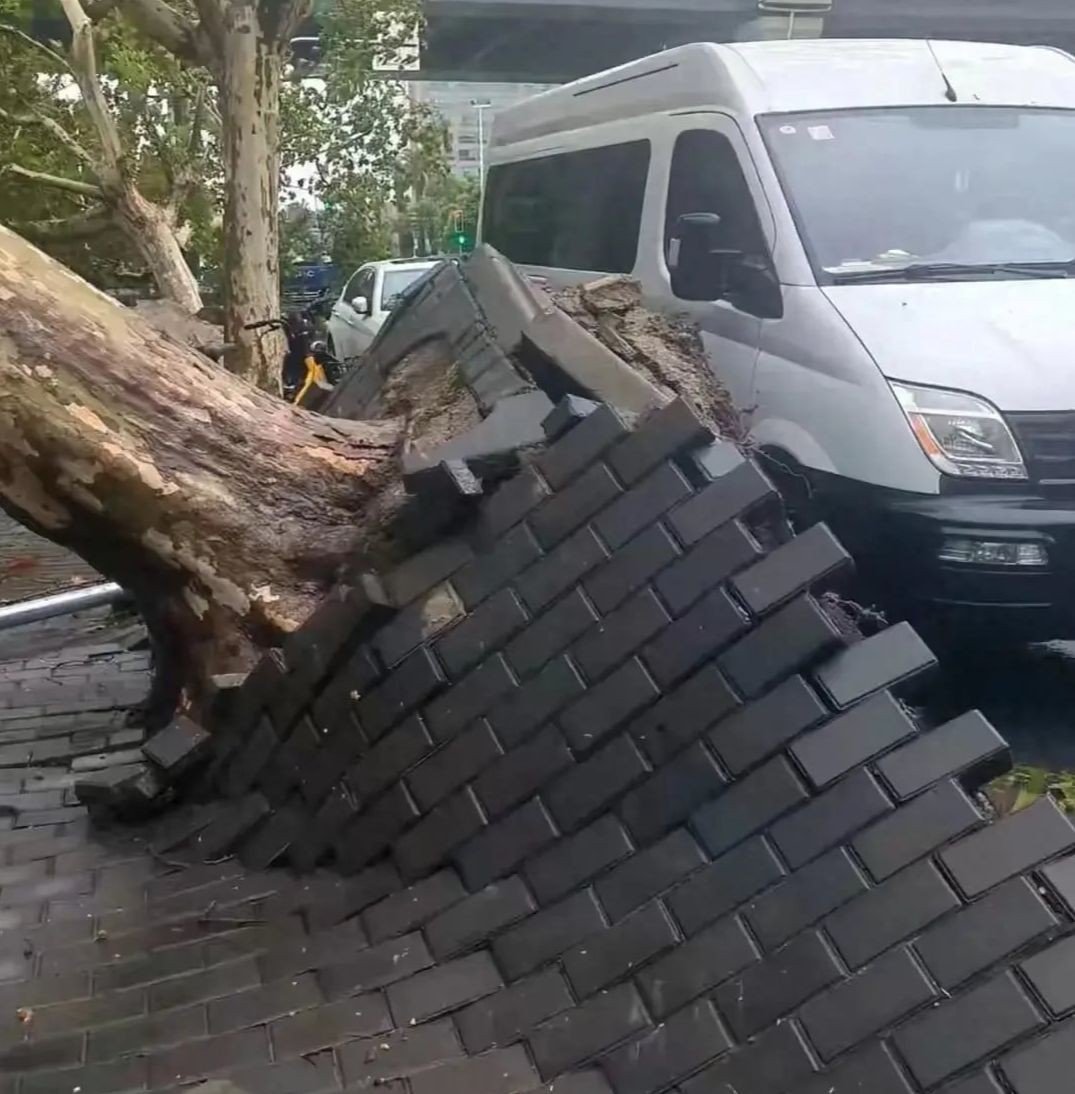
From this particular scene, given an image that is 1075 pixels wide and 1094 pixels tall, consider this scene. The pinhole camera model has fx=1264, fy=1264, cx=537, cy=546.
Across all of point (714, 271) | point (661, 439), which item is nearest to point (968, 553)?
point (714, 271)

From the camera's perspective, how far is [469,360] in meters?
3.12

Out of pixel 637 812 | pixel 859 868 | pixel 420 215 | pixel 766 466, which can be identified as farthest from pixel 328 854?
pixel 420 215

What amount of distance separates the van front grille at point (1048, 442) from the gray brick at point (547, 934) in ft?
8.06

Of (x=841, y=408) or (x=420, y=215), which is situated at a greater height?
(x=841, y=408)

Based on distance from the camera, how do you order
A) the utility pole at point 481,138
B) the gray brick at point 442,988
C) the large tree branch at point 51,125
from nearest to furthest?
1. the gray brick at point 442,988
2. the utility pole at point 481,138
3. the large tree branch at point 51,125

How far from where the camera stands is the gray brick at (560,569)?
2367 millimetres

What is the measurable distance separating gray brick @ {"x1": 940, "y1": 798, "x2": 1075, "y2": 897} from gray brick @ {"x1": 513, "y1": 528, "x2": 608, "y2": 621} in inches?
Answer: 33.9

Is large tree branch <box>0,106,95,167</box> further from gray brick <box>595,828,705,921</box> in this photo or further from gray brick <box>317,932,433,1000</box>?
gray brick <box>595,828,705,921</box>

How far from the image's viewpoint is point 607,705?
2.22m

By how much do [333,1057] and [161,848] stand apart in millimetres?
920

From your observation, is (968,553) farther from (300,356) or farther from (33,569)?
(300,356)

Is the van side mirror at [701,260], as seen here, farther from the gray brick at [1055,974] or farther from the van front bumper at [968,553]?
the gray brick at [1055,974]

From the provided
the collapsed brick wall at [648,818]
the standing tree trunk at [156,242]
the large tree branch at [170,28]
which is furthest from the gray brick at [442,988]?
the standing tree trunk at [156,242]

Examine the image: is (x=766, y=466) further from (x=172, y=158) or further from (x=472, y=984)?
(x=172, y=158)
